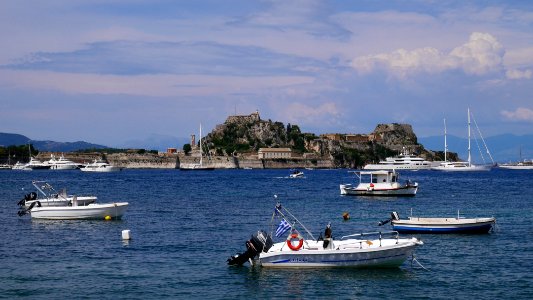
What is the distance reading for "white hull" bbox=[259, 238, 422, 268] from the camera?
3189cm

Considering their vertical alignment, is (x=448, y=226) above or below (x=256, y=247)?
below

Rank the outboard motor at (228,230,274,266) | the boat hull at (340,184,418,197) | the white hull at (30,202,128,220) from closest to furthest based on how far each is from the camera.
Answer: the outboard motor at (228,230,274,266)
the white hull at (30,202,128,220)
the boat hull at (340,184,418,197)

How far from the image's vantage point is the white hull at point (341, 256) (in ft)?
105

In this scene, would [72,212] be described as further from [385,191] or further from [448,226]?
[385,191]

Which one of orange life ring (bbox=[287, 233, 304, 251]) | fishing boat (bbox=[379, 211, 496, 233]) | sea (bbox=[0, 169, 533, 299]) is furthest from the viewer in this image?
fishing boat (bbox=[379, 211, 496, 233])

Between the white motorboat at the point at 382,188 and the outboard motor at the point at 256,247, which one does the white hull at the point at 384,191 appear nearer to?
the white motorboat at the point at 382,188

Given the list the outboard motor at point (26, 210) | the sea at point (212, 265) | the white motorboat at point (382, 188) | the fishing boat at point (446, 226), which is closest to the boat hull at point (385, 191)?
the white motorboat at point (382, 188)

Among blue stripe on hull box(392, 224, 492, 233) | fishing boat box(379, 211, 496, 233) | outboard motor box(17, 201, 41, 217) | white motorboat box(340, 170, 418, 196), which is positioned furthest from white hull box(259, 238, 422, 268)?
white motorboat box(340, 170, 418, 196)

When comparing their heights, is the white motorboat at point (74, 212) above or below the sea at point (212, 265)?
above

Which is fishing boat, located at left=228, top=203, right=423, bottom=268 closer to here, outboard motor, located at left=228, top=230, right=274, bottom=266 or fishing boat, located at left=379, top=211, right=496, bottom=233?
outboard motor, located at left=228, top=230, right=274, bottom=266

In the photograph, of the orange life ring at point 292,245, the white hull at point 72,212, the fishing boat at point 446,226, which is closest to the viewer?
the orange life ring at point 292,245

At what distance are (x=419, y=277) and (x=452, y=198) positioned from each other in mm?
53952

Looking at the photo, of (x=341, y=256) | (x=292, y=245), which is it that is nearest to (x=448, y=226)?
(x=341, y=256)

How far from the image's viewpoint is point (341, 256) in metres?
31.9
